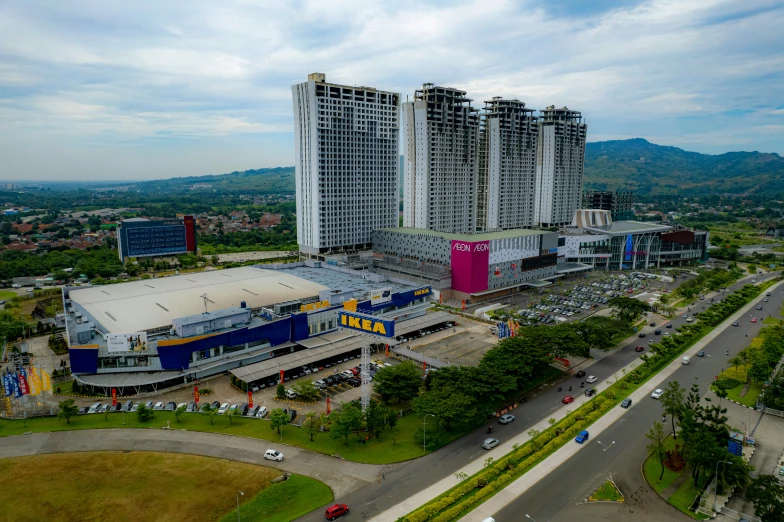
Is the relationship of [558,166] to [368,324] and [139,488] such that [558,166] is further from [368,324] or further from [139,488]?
[139,488]

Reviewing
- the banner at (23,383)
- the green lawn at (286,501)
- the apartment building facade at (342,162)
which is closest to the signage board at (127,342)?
the banner at (23,383)

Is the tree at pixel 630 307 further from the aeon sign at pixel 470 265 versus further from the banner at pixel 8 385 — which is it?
the banner at pixel 8 385

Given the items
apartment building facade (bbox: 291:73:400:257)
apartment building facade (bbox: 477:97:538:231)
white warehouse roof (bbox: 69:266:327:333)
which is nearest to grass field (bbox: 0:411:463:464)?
white warehouse roof (bbox: 69:266:327:333)

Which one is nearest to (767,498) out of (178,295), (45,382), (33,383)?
(33,383)

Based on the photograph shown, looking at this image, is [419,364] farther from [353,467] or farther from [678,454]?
[678,454]

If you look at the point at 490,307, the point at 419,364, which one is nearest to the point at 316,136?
the point at 490,307

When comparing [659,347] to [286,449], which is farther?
[659,347]
